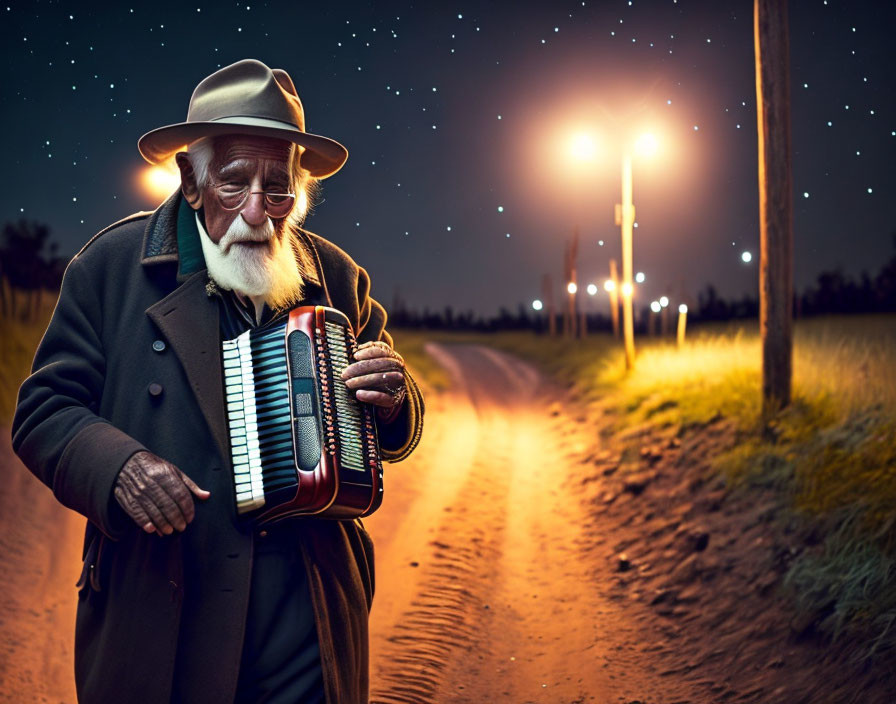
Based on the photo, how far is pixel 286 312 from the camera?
270 centimetres

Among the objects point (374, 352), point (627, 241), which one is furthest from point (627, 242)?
point (374, 352)

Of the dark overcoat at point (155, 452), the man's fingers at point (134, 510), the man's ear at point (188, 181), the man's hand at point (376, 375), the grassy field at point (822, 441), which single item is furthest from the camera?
the grassy field at point (822, 441)

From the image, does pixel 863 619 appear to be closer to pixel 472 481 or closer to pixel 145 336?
pixel 145 336

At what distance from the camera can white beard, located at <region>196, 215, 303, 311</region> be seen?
2.61 m

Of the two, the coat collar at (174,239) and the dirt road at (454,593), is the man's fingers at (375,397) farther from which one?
the dirt road at (454,593)

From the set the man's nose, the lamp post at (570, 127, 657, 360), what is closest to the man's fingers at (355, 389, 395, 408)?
the man's nose

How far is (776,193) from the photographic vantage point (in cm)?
829

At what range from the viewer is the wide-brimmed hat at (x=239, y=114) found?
2.55m

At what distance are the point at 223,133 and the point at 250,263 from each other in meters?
0.40

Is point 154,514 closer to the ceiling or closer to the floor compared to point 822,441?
closer to the ceiling

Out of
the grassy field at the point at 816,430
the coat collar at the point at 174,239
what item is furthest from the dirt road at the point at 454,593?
the coat collar at the point at 174,239

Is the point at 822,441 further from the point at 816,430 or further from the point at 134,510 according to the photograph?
the point at 134,510

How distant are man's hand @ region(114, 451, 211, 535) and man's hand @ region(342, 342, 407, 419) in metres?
0.55

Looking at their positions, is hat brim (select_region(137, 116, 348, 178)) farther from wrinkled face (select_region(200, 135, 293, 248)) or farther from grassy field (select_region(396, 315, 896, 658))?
grassy field (select_region(396, 315, 896, 658))
